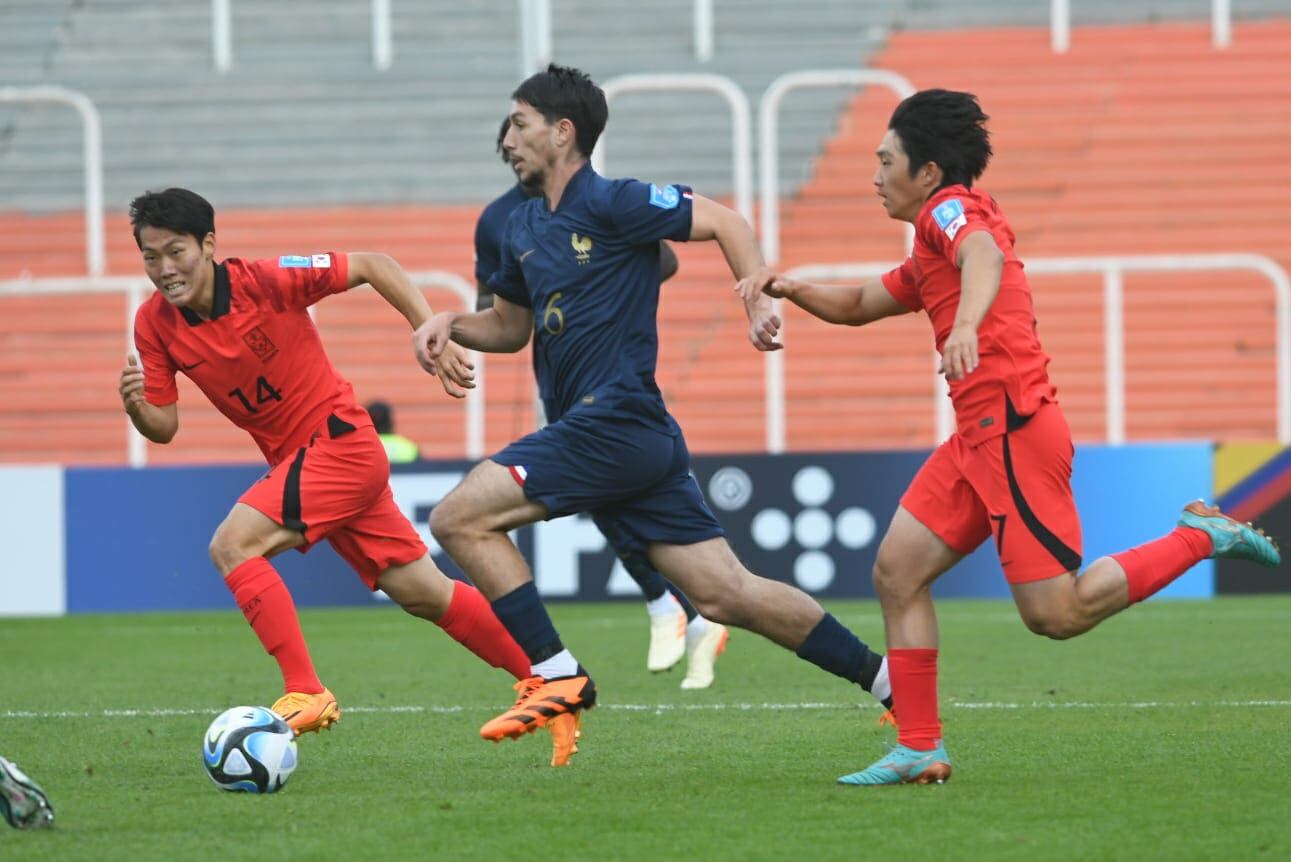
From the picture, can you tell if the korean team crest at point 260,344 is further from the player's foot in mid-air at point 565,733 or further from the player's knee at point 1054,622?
the player's knee at point 1054,622

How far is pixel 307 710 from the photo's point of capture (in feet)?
21.2

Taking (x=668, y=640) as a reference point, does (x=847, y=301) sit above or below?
above

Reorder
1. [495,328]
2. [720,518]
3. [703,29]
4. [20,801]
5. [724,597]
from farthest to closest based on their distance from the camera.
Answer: [703,29] → [720,518] → [495,328] → [724,597] → [20,801]

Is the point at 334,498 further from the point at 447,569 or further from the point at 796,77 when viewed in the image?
the point at 796,77

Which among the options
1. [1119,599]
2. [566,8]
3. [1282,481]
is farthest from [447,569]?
[566,8]


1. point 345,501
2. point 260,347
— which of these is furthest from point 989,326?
point 260,347

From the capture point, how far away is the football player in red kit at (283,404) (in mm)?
6695

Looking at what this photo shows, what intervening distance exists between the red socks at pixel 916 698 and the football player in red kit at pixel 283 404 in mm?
1566

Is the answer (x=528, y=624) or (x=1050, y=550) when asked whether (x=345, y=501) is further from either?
(x=1050, y=550)

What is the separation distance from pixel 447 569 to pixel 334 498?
6.19 meters

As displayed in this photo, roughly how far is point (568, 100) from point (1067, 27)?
15473 mm

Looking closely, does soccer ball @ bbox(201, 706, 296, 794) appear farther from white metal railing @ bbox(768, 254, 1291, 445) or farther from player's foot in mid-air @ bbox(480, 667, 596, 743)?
white metal railing @ bbox(768, 254, 1291, 445)

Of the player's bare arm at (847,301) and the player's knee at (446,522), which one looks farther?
the player's bare arm at (847,301)

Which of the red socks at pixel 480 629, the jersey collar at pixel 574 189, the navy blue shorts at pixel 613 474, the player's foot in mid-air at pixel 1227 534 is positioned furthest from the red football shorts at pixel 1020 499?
the red socks at pixel 480 629
